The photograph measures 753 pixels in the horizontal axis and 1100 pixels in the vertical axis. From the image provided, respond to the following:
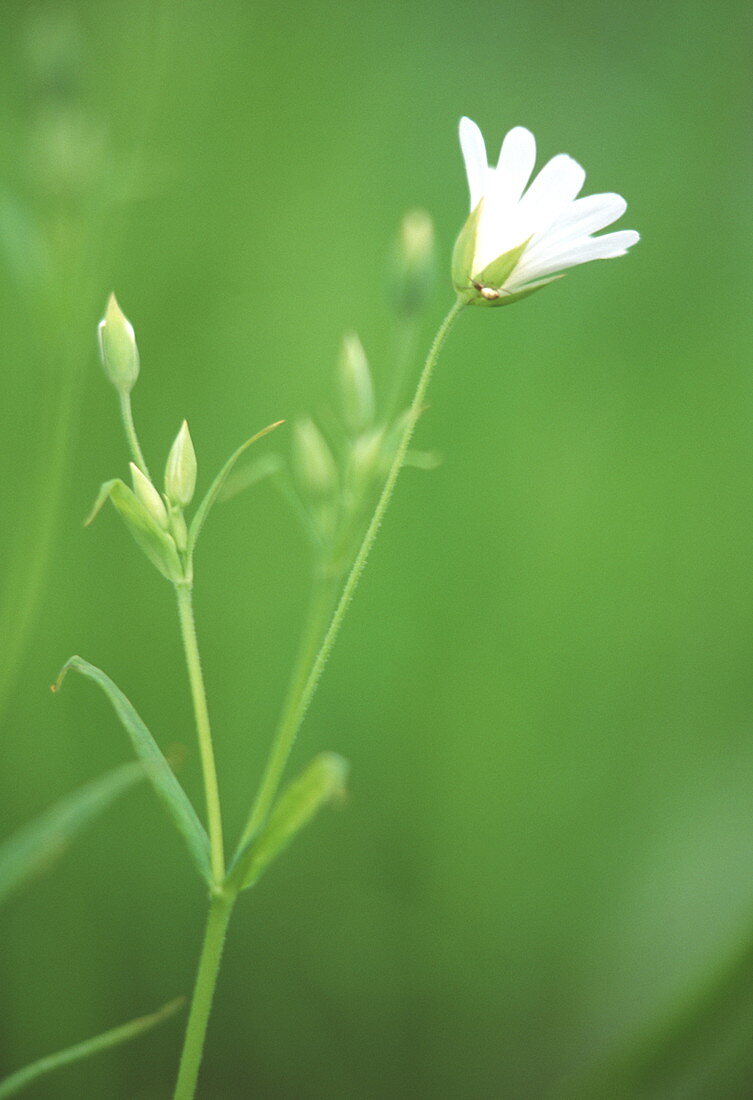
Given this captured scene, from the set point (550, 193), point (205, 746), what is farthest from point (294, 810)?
point (550, 193)

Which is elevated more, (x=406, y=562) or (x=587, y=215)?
(x=587, y=215)

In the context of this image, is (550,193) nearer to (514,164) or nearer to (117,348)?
(514,164)

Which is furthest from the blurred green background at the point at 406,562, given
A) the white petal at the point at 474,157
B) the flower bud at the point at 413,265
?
the white petal at the point at 474,157

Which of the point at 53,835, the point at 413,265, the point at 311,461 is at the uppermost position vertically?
the point at 413,265

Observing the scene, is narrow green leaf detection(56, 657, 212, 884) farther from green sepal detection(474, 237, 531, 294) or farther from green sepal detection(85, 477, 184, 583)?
green sepal detection(474, 237, 531, 294)

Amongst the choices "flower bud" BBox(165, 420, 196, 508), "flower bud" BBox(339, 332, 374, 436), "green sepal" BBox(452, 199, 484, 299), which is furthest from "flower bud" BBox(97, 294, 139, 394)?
"green sepal" BBox(452, 199, 484, 299)

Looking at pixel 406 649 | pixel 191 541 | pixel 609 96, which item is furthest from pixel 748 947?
pixel 609 96

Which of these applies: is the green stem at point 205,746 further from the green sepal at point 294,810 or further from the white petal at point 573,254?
the white petal at point 573,254
